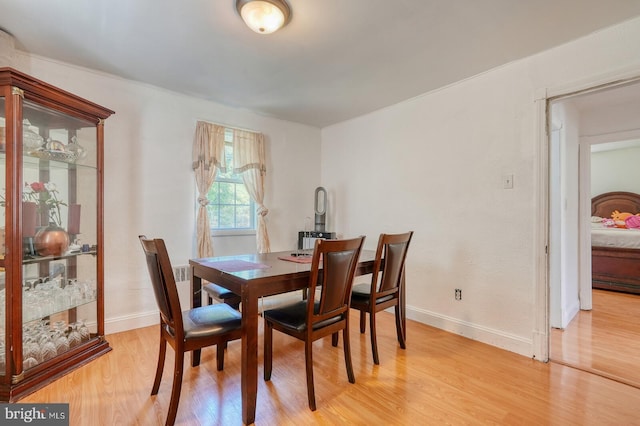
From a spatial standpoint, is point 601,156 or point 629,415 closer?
point 629,415

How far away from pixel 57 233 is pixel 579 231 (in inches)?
201

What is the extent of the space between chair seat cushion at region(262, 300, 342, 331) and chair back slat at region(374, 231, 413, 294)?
0.53 metres

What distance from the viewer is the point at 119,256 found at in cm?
278

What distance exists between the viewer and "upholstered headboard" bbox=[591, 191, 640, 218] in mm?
5754

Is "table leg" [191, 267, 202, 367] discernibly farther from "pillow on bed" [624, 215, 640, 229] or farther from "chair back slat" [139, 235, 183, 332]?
"pillow on bed" [624, 215, 640, 229]

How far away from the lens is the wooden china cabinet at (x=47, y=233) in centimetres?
177

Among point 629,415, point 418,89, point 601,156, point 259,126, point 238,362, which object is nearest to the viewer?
point 629,415

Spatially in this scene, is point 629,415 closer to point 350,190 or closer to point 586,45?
point 586,45

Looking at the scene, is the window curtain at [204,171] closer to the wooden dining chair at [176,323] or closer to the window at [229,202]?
the window at [229,202]

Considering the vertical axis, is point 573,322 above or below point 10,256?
below

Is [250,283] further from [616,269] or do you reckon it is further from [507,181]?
[616,269]

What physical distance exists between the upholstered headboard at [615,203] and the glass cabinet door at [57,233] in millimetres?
8525

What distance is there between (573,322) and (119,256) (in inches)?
184

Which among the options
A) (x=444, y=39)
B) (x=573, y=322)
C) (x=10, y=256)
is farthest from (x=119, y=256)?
(x=573, y=322)
